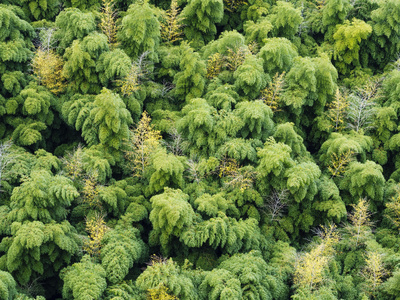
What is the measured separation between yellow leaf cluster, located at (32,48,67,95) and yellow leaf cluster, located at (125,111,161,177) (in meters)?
4.70

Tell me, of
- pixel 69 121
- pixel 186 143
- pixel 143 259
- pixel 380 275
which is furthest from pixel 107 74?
pixel 380 275

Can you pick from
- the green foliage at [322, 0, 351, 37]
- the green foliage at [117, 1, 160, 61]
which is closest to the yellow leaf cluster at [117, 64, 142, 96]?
the green foliage at [117, 1, 160, 61]

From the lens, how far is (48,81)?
2302 centimetres

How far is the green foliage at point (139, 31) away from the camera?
925 inches

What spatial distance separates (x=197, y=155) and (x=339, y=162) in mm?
6026

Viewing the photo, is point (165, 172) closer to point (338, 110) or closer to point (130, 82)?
point (130, 82)

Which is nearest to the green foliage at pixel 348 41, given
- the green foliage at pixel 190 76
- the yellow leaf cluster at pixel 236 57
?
the yellow leaf cluster at pixel 236 57

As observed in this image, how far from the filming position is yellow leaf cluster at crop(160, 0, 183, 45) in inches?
1046

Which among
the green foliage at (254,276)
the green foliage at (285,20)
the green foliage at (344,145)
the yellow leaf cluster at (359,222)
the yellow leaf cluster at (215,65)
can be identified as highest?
the green foliage at (285,20)

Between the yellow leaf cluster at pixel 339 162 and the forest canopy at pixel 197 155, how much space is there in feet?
0.21

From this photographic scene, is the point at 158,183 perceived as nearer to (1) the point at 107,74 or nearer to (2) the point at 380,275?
(1) the point at 107,74

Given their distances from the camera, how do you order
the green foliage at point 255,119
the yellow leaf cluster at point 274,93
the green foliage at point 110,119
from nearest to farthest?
the green foliage at point 110,119
the green foliage at point 255,119
the yellow leaf cluster at point 274,93

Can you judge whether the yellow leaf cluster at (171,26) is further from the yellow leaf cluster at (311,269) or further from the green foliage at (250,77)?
the yellow leaf cluster at (311,269)

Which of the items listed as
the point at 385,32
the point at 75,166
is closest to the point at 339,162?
the point at 385,32
